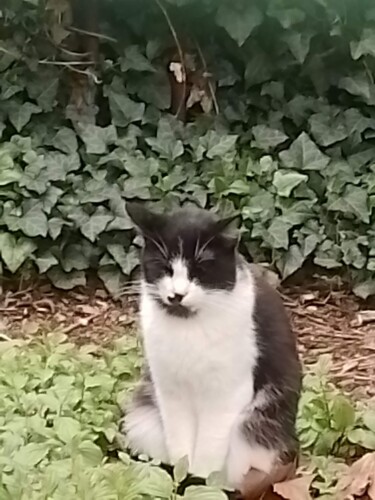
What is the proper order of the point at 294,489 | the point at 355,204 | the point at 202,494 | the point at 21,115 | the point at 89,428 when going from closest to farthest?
1. the point at 202,494
2. the point at 294,489
3. the point at 89,428
4. the point at 355,204
5. the point at 21,115

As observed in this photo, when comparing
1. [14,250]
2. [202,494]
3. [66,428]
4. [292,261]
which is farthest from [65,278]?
[202,494]

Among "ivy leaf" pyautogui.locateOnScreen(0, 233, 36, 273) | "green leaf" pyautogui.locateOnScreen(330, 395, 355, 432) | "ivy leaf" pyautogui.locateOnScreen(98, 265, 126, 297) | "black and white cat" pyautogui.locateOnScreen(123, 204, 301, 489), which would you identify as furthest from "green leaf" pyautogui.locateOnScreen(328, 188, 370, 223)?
"black and white cat" pyautogui.locateOnScreen(123, 204, 301, 489)

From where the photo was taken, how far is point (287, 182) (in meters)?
2.91

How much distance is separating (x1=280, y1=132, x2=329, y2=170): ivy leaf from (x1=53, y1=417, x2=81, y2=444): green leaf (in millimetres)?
1302

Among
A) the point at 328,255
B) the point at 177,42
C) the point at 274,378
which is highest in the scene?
the point at 177,42

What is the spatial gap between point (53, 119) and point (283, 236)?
74 centimetres

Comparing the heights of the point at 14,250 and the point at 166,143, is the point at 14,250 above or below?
below

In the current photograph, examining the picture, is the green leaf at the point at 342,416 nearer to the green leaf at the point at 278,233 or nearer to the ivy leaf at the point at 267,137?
the green leaf at the point at 278,233

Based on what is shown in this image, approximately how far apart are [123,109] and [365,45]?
689 millimetres

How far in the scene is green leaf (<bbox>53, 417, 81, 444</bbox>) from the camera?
6.02ft

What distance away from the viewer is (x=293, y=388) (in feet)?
6.07

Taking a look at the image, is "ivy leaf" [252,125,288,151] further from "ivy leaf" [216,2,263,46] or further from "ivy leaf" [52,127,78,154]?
"ivy leaf" [52,127,78,154]

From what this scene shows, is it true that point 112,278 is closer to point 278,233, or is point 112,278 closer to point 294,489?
point 278,233

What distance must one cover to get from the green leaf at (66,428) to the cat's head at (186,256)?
289 mm
